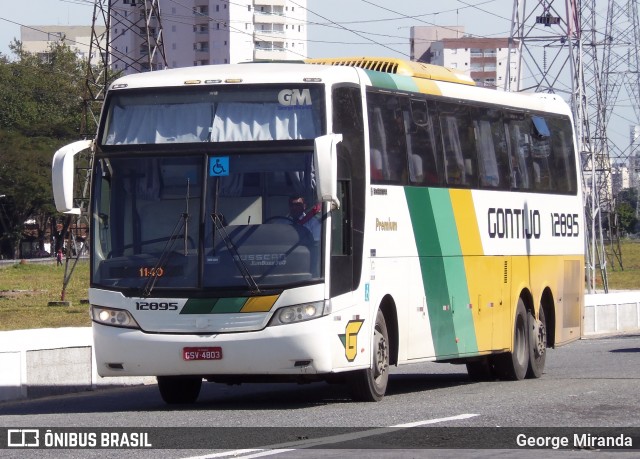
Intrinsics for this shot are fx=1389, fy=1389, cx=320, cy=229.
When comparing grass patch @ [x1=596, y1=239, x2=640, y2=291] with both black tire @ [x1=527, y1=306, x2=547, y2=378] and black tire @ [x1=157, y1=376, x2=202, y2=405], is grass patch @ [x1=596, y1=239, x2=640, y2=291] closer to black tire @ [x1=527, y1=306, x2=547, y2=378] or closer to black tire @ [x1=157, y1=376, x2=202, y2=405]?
black tire @ [x1=527, y1=306, x2=547, y2=378]

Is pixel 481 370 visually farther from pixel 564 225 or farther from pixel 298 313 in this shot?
pixel 298 313

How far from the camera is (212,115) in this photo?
14430 millimetres

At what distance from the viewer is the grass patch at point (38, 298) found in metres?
34.5

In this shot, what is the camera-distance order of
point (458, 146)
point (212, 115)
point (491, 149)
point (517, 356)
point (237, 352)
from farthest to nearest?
point (517, 356), point (491, 149), point (458, 146), point (212, 115), point (237, 352)

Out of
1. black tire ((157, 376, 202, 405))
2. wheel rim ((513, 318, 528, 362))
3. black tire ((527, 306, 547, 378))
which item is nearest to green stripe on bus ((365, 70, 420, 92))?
black tire ((157, 376, 202, 405))

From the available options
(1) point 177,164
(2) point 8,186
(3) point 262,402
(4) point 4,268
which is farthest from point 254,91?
(2) point 8,186

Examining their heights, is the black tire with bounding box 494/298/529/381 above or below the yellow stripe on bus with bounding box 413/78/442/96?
below

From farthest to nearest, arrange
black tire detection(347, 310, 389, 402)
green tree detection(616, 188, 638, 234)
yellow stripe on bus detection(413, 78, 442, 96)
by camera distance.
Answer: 1. green tree detection(616, 188, 638, 234)
2. yellow stripe on bus detection(413, 78, 442, 96)
3. black tire detection(347, 310, 389, 402)

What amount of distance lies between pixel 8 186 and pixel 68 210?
8916cm

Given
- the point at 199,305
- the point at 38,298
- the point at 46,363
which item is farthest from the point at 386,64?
the point at 38,298

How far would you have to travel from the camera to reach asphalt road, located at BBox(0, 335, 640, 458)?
10.5 meters

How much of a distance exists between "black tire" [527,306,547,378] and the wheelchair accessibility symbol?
7.20 m

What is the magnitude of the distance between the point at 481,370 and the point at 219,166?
23.1ft

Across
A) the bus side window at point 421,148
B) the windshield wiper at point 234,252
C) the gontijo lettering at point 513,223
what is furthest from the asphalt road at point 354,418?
the bus side window at point 421,148
